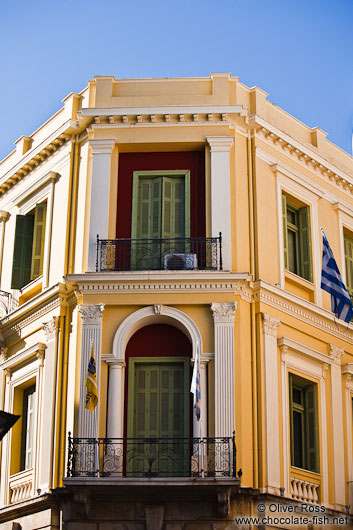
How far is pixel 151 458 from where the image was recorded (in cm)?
1964

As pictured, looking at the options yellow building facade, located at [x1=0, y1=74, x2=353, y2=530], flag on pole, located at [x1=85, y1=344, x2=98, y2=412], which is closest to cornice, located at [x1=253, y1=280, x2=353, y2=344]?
yellow building facade, located at [x1=0, y1=74, x2=353, y2=530]

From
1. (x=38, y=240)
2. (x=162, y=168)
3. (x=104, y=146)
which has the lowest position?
(x=38, y=240)

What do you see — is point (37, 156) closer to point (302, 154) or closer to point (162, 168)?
point (162, 168)

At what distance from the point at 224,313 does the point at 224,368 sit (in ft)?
3.93

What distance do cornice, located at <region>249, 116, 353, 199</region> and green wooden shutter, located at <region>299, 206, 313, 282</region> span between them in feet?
3.78

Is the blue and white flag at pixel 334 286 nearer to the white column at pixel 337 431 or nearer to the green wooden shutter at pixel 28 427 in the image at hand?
the white column at pixel 337 431

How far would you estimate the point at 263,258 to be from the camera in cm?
2203

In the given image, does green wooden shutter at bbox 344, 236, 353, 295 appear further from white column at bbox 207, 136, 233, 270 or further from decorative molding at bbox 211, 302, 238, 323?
decorative molding at bbox 211, 302, 238, 323

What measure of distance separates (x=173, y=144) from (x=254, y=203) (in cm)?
228

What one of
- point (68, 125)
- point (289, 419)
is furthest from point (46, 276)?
point (289, 419)

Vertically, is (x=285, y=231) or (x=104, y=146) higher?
(x=104, y=146)

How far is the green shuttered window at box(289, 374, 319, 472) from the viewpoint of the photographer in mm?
21750

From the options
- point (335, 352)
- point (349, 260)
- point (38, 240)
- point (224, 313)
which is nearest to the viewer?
point (224, 313)

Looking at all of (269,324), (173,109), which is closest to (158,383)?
(269,324)
